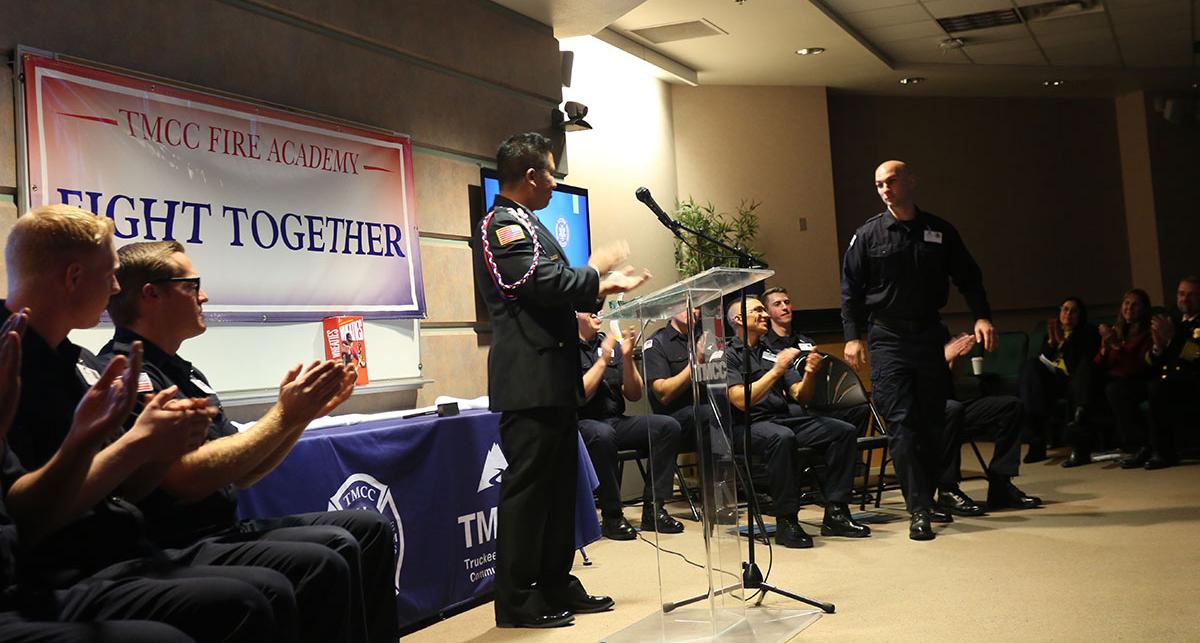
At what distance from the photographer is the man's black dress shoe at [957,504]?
5238 mm

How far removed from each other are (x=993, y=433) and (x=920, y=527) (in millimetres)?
1145

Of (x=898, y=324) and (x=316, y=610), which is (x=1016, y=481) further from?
(x=316, y=610)

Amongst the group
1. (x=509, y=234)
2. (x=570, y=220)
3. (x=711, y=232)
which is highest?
(x=711, y=232)

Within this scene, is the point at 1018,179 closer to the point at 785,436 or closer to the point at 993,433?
the point at 993,433

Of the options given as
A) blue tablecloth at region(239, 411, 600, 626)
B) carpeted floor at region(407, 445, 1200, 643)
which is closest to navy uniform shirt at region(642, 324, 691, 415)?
carpeted floor at region(407, 445, 1200, 643)

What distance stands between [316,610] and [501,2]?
13.7ft

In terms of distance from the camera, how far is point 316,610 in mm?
2189

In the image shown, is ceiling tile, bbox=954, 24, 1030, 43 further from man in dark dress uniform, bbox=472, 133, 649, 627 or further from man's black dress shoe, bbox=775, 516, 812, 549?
man in dark dress uniform, bbox=472, 133, 649, 627

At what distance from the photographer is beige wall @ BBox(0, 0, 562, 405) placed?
134 inches

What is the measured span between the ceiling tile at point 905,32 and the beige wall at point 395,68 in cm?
341

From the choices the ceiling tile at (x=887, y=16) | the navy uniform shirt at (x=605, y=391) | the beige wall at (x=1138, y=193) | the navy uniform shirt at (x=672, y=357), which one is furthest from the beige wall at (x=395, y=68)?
the beige wall at (x=1138, y=193)

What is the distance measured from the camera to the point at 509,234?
135 inches

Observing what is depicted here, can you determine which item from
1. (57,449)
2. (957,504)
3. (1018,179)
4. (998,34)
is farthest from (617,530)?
(1018,179)

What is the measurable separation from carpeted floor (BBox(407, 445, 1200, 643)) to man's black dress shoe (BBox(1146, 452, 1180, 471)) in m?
1.30
